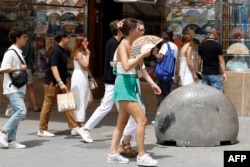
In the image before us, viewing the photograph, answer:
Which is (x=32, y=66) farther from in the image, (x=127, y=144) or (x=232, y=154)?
(x=232, y=154)

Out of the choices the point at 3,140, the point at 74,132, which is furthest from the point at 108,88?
the point at 3,140

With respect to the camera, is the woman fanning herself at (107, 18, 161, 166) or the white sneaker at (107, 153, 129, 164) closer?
the woman fanning herself at (107, 18, 161, 166)

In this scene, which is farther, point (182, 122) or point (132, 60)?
point (182, 122)

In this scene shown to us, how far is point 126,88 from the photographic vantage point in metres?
8.93

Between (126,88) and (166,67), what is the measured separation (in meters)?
3.83

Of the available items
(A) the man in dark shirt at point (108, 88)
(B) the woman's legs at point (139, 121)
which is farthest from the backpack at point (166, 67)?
(B) the woman's legs at point (139, 121)

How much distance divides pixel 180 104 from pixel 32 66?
6.40 metres

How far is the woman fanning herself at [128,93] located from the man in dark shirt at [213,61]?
13.4 feet

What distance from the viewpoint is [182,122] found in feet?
33.1

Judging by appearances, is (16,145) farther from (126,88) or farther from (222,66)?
(222,66)

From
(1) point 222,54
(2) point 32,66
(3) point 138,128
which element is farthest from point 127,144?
(2) point 32,66

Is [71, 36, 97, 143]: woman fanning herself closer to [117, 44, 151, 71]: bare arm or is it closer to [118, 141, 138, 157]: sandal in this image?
[118, 141, 138, 157]: sandal

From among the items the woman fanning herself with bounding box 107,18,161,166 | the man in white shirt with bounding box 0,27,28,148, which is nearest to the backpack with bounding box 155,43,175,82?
the man in white shirt with bounding box 0,27,28,148

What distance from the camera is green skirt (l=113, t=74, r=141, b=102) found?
29.2 ft
